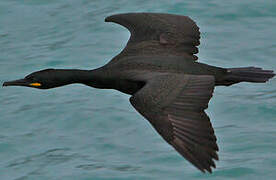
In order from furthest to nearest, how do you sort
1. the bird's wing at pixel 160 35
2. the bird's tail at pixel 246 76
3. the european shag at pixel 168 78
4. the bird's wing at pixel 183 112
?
the bird's wing at pixel 160 35 → the bird's tail at pixel 246 76 → the european shag at pixel 168 78 → the bird's wing at pixel 183 112

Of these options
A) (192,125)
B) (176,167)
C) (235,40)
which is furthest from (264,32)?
(192,125)

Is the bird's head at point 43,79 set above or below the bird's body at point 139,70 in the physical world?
below

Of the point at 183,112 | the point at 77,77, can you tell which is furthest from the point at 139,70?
the point at 183,112

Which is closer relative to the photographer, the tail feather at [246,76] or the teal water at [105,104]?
the tail feather at [246,76]

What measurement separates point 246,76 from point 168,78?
863mm

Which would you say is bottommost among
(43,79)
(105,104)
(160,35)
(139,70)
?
(105,104)

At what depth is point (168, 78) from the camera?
6688 millimetres

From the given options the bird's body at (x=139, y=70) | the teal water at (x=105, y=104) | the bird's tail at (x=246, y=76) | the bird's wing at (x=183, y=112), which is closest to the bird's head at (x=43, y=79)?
the bird's body at (x=139, y=70)

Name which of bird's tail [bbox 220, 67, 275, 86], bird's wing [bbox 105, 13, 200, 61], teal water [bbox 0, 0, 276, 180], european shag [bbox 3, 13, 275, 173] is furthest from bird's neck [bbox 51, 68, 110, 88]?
bird's tail [bbox 220, 67, 275, 86]

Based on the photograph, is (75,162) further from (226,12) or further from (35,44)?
(226,12)

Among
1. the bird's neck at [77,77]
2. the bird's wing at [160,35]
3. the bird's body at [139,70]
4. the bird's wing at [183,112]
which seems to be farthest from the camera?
the bird's wing at [160,35]

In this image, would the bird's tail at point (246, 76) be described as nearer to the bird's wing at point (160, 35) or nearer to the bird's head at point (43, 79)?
the bird's wing at point (160, 35)

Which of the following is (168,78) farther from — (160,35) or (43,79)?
(160,35)

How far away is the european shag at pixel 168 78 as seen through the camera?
19.7 ft
